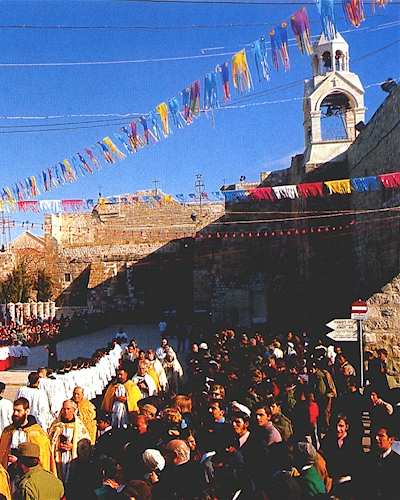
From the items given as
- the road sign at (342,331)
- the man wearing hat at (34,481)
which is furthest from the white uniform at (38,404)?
the road sign at (342,331)

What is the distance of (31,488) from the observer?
3928 mm

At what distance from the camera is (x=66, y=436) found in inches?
219

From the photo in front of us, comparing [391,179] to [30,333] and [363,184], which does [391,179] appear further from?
[30,333]

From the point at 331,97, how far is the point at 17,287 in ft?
67.4

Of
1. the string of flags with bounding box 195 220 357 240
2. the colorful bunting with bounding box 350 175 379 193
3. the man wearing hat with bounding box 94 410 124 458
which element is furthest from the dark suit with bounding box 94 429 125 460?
the string of flags with bounding box 195 220 357 240

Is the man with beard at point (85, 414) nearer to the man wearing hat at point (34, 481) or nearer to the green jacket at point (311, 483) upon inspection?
the man wearing hat at point (34, 481)

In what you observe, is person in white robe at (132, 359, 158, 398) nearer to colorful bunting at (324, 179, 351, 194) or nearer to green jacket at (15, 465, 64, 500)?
green jacket at (15, 465, 64, 500)

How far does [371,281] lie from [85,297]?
2152 cm

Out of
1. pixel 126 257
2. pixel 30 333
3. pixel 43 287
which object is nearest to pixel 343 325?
pixel 30 333

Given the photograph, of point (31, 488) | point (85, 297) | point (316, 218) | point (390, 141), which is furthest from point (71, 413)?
point (85, 297)

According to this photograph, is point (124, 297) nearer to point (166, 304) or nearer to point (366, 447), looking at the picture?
point (166, 304)

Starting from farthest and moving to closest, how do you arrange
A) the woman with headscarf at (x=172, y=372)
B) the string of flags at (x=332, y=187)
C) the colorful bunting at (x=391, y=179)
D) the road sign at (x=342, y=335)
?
the string of flags at (x=332, y=187), the colorful bunting at (x=391, y=179), the woman with headscarf at (x=172, y=372), the road sign at (x=342, y=335)

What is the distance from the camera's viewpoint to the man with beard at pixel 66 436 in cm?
546

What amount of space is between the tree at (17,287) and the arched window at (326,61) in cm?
2068
